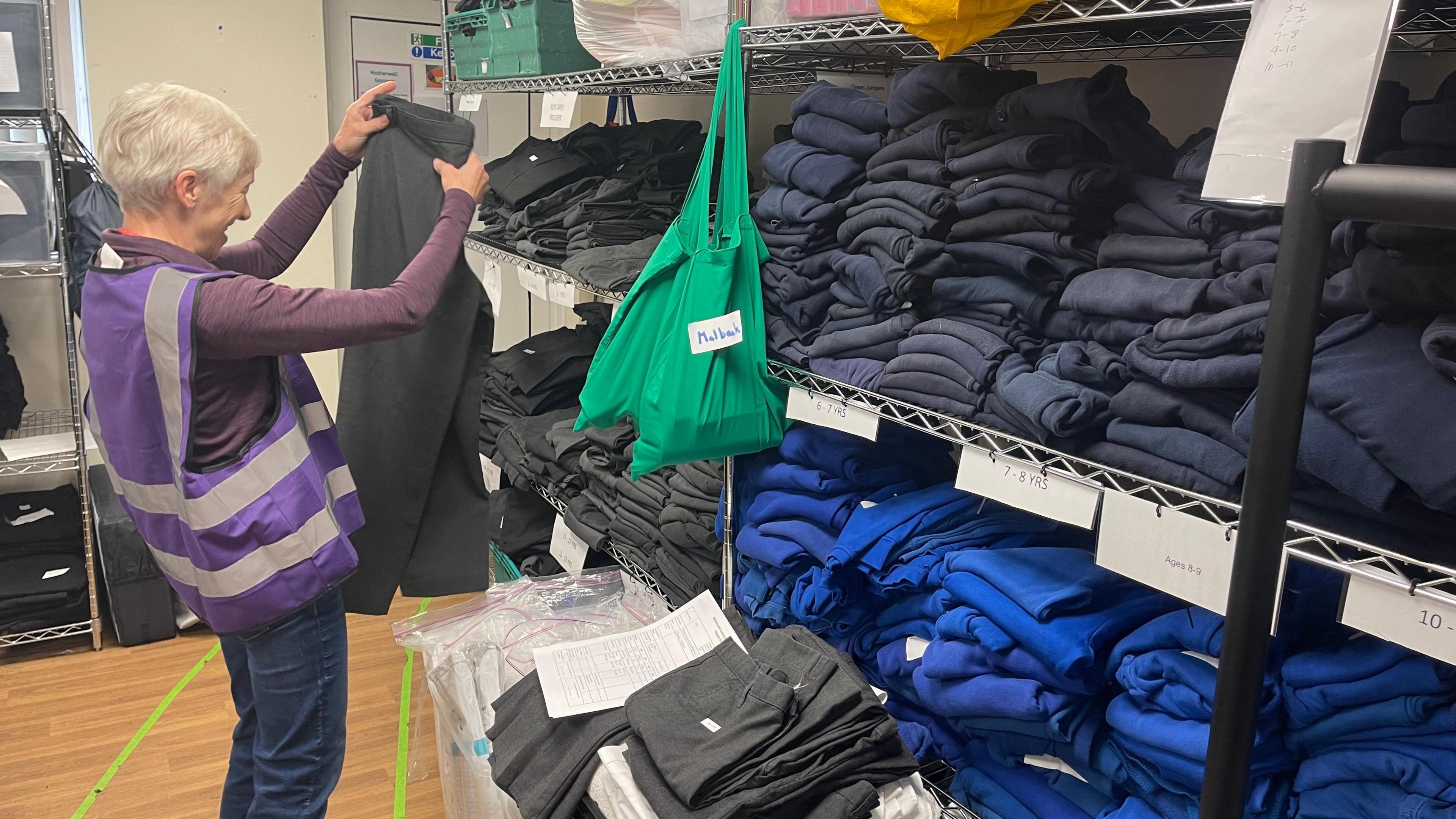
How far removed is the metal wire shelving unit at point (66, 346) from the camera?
294 cm

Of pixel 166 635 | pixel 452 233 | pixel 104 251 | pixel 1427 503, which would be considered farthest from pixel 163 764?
pixel 1427 503

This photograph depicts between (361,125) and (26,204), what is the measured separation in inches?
73.8

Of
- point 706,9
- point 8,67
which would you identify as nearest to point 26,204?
point 8,67

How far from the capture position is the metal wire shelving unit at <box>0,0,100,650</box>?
9.63 feet

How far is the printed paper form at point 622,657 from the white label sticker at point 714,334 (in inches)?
16.9

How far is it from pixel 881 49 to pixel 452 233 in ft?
2.65

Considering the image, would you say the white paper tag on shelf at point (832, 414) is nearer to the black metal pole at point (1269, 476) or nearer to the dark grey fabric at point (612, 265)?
the dark grey fabric at point (612, 265)

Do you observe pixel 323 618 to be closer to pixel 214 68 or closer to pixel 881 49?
pixel 881 49

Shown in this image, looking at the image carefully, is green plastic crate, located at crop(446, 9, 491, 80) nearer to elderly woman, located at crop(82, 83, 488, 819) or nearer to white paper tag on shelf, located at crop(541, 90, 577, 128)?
white paper tag on shelf, located at crop(541, 90, 577, 128)

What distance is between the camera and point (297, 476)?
5.35 feet

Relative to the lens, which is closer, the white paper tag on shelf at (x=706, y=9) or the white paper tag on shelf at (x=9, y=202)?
the white paper tag on shelf at (x=706, y=9)

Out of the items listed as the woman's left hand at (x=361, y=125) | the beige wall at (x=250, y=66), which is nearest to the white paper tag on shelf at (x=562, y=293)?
the woman's left hand at (x=361, y=125)

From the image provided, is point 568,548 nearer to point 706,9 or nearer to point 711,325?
point 711,325

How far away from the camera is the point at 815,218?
1.57 metres
